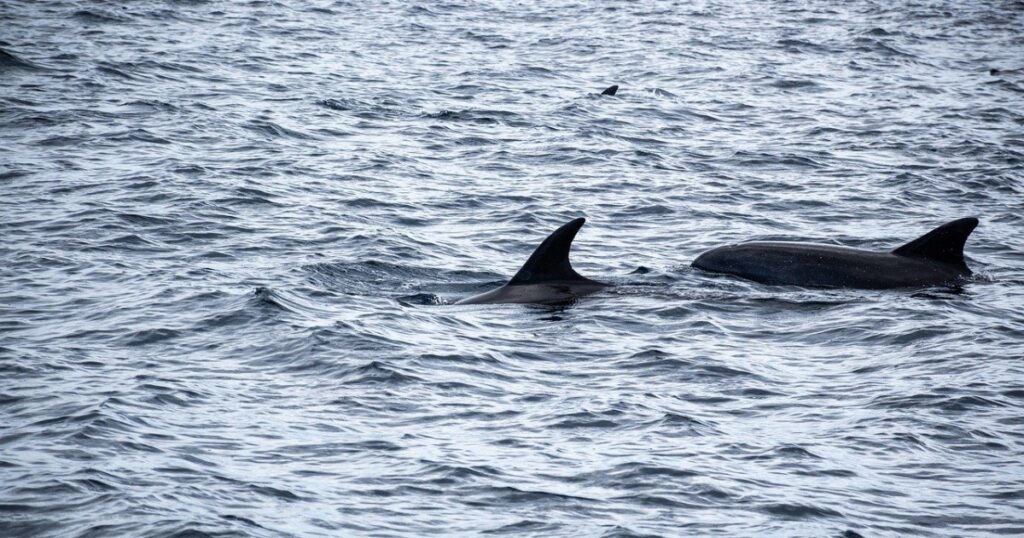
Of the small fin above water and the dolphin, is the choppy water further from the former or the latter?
the small fin above water

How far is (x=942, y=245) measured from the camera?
15453mm

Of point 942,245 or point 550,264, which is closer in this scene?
point 550,264

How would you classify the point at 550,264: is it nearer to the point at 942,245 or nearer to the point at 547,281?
the point at 547,281

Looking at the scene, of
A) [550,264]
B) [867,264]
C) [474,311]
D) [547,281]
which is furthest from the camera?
[867,264]

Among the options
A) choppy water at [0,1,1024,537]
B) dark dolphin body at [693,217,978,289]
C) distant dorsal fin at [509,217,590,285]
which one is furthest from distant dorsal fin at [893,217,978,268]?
distant dorsal fin at [509,217,590,285]

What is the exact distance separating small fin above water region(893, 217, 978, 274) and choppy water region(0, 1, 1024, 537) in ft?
1.62

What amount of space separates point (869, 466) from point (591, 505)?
7.60 feet

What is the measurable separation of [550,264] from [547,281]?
22 cm

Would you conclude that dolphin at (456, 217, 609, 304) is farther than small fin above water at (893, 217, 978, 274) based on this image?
No

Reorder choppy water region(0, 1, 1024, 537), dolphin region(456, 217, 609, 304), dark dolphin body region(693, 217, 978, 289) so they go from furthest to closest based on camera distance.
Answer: dark dolphin body region(693, 217, 978, 289) < dolphin region(456, 217, 609, 304) < choppy water region(0, 1, 1024, 537)

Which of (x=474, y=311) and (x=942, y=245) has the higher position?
(x=942, y=245)

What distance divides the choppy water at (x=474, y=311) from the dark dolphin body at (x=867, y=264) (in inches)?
13.6

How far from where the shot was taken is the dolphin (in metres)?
14.2

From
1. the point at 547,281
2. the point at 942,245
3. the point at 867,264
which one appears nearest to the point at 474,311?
the point at 547,281
